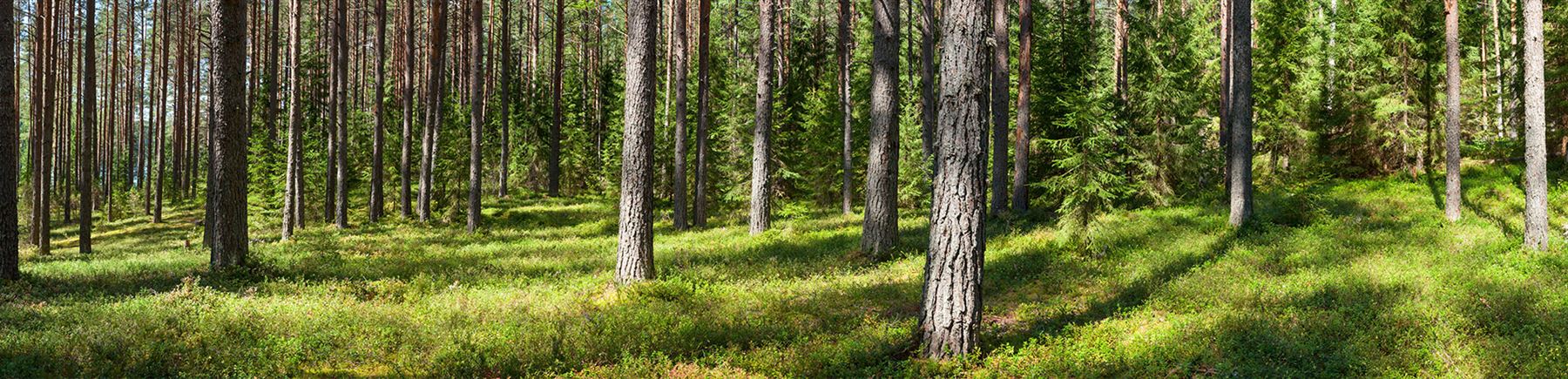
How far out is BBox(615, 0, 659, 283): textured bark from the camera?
34.1ft

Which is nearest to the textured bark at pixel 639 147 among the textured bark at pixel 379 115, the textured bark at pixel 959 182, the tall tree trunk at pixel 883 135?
the tall tree trunk at pixel 883 135

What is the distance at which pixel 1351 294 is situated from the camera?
9508 millimetres

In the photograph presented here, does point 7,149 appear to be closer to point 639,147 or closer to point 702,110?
point 639,147

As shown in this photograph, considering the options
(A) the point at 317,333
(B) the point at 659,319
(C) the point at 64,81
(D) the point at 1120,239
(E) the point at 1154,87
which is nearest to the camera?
(A) the point at 317,333

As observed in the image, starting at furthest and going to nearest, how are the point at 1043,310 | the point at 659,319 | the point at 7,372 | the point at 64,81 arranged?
the point at 64,81 → the point at 1043,310 → the point at 659,319 → the point at 7,372

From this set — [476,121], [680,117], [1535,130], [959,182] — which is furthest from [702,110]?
[1535,130]

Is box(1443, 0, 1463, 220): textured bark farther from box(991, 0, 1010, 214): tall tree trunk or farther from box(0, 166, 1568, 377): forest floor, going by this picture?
box(991, 0, 1010, 214): tall tree trunk

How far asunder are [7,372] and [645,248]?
6467 mm

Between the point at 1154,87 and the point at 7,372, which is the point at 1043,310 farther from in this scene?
the point at 1154,87

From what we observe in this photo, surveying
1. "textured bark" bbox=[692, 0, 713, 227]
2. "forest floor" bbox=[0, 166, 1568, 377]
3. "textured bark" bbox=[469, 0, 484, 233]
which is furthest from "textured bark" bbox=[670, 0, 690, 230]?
"textured bark" bbox=[469, 0, 484, 233]

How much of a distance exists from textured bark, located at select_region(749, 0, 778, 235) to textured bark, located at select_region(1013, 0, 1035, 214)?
21.3 ft

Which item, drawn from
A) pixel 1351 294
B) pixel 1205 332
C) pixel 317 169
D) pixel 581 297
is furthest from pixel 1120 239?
pixel 317 169

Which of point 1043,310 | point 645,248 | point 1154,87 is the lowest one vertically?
point 1043,310

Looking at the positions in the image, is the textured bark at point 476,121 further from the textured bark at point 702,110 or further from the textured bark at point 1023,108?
the textured bark at point 1023,108
